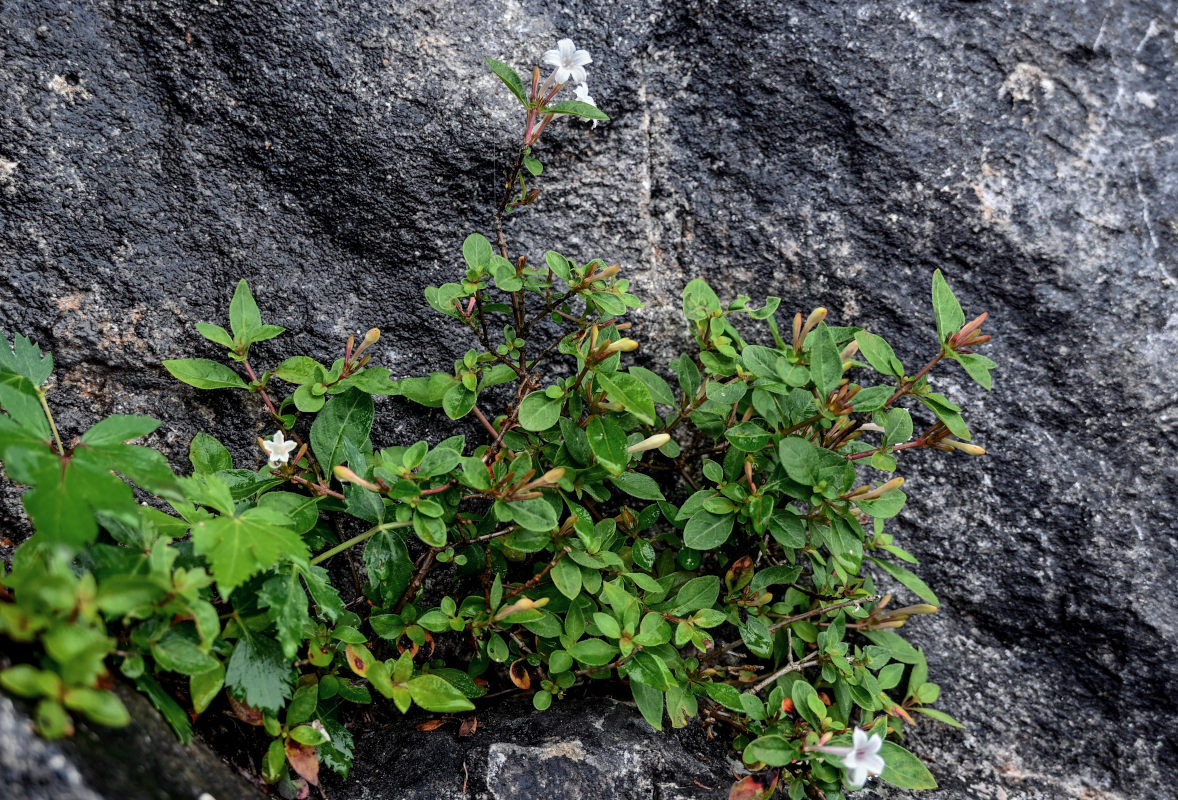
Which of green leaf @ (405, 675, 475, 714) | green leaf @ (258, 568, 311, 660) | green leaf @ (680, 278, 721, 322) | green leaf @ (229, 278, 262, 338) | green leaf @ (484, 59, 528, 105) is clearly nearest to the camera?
green leaf @ (258, 568, 311, 660)

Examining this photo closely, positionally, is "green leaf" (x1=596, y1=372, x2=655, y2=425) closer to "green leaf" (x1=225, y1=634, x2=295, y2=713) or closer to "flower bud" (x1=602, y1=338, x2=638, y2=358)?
"flower bud" (x1=602, y1=338, x2=638, y2=358)

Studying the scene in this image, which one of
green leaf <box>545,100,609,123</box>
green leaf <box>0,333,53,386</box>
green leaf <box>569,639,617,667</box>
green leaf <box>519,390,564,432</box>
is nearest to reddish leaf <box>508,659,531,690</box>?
green leaf <box>569,639,617,667</box>

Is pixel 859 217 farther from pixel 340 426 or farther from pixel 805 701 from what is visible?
pixel 340 426

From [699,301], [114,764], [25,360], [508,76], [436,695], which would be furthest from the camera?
[699,301]

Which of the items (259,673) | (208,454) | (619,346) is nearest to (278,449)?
(208,454)

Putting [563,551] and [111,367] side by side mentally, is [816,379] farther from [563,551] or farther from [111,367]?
[111,367]

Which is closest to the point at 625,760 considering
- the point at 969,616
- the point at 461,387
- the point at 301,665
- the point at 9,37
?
the point at 301,665

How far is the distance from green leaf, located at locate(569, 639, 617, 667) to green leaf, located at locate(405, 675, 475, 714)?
0.31m

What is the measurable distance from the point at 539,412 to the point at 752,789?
3.96 feet

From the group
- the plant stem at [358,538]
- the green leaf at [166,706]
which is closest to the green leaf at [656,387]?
the plant stem at [358,538]

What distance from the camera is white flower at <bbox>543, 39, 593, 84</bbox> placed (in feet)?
7.20

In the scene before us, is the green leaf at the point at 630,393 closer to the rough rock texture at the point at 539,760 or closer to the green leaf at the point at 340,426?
the green leaf at the point at 340,426

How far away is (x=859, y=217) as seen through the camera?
279 cm

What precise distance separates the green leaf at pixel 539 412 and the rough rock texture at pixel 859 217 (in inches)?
20.5
